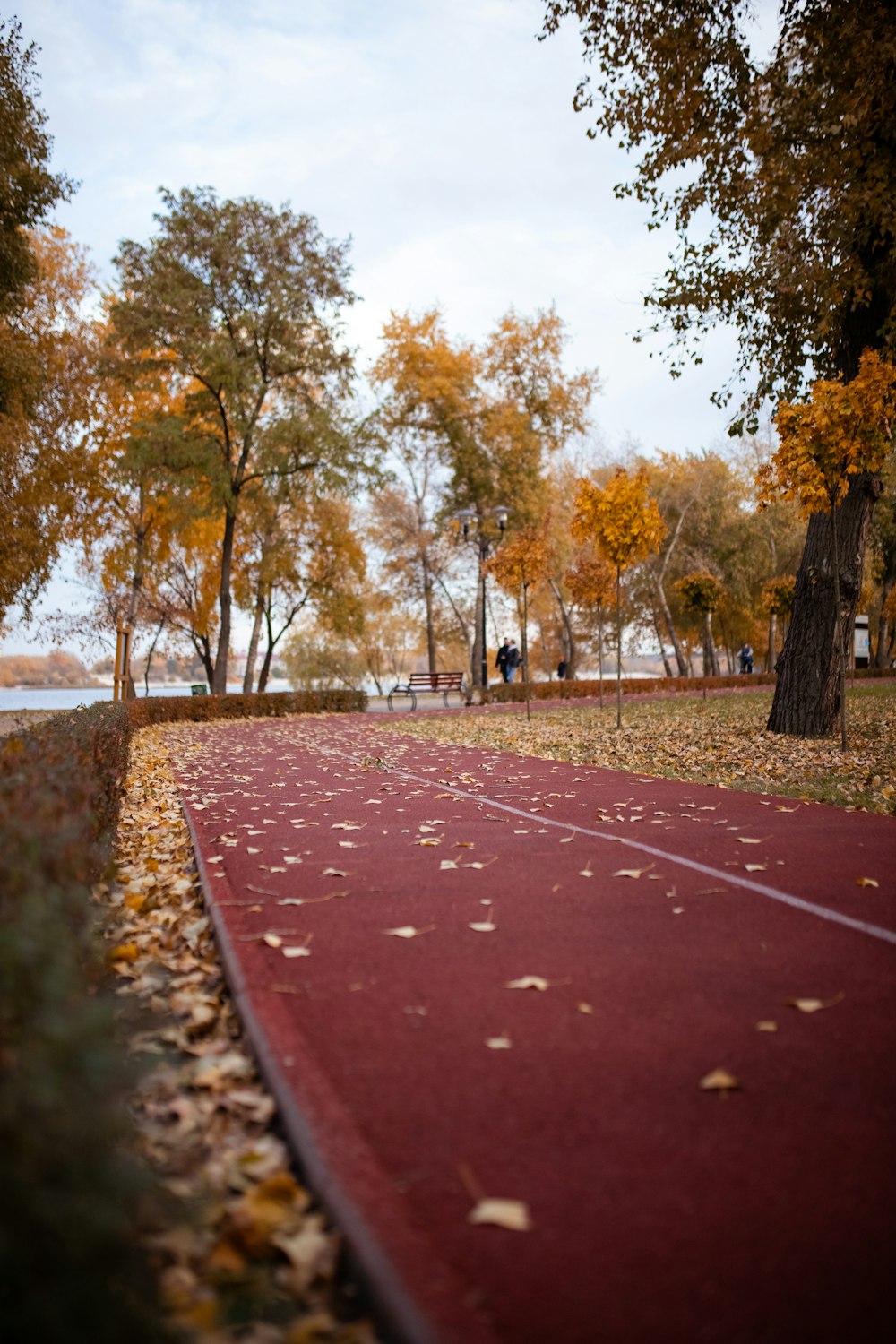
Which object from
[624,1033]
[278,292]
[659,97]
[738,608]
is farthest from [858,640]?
[624,1033]

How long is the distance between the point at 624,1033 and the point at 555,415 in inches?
1322

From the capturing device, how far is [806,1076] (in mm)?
3068

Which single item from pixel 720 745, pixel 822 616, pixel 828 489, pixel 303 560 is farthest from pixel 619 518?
pixel 303 560

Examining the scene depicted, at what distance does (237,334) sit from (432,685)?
1292cm

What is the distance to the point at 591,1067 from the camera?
3133mm

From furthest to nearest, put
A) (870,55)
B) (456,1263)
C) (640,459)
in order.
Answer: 1. (640,459)
2. (870,55)
3. (456,1263)

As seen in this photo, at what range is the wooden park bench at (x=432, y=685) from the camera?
100 ft

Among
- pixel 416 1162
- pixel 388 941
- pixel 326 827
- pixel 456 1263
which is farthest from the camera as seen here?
pixel 326 827

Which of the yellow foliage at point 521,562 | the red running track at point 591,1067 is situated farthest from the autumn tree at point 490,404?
the red running track at point 591,1067

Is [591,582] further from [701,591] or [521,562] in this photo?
[701,591]

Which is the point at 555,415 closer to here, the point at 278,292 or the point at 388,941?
the point at 278,292

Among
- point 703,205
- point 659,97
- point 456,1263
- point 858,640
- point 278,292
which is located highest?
point 278,292

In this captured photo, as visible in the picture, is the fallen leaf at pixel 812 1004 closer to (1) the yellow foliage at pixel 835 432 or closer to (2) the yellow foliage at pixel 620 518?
(1) the yellow foliage at pixel 835 432

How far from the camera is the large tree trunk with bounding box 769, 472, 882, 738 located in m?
13.8
